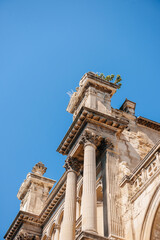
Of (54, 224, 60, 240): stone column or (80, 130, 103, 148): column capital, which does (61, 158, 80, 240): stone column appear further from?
(54, 224, 60, 240): stone column

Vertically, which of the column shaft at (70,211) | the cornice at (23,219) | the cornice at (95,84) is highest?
the cornice at (95,84)

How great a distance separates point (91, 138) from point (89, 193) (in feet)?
10.5

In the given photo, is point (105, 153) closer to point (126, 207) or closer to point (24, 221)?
point (126, 207)

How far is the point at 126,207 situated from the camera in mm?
15062

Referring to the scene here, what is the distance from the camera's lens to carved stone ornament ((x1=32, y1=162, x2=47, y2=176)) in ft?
105

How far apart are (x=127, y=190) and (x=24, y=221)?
1316cm

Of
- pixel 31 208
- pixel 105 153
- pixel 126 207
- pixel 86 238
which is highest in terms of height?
pixel 31 208

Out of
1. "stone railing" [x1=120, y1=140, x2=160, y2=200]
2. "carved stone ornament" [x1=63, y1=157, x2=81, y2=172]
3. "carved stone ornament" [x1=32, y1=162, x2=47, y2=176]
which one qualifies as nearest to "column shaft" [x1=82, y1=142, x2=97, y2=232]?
"stone railing" [x1=120, y1=140, x2=160, y2=200]

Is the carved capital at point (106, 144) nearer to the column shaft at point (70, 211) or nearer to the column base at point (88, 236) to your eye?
the column shaft at point (70, 211)

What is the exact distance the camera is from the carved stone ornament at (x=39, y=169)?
32.1m

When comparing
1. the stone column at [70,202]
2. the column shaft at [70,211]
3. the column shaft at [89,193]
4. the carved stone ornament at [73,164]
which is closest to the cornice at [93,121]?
the carved stone ornament at [73,164]

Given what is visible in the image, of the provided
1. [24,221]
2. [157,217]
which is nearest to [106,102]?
[157,217]

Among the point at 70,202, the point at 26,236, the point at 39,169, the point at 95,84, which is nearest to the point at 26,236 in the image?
the point at 26,236

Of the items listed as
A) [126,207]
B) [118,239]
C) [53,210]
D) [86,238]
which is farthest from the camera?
[53,210]
